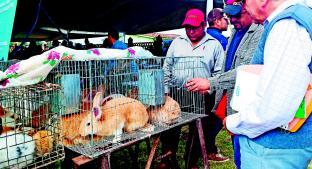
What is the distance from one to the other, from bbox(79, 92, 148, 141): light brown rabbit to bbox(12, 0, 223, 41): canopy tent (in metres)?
4.55

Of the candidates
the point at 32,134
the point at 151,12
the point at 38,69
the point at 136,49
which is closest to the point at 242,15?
the point at 136,49

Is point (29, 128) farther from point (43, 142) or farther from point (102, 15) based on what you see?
point (102, 15)

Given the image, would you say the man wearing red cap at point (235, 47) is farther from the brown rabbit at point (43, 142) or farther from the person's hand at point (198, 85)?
the brown rabbit at point (43, 142)

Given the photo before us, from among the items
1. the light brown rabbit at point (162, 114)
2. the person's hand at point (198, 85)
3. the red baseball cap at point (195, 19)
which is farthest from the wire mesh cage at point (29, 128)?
the red baseball cap at point (195, 19)

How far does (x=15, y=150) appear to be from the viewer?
1.57 meters

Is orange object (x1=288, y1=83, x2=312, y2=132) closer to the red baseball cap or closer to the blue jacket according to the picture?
the blue jacket

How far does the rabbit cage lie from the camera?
1.83 metres

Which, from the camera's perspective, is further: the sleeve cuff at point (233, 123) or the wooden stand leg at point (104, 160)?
the wooden stand leg at point (104, 160)

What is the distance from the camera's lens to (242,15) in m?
2.19

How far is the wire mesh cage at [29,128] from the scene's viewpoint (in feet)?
5.14

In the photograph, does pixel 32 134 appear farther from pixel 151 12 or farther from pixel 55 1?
pixel 151 12

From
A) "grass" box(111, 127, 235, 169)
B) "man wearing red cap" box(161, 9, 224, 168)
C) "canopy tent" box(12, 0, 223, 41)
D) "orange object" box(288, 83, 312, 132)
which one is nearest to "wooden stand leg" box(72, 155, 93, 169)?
"orange object" box(288, 83, 312, 132)

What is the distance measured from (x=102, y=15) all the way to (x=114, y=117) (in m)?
7.31

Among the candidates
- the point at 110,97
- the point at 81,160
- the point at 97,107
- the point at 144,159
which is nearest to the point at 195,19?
the point at 110,97
